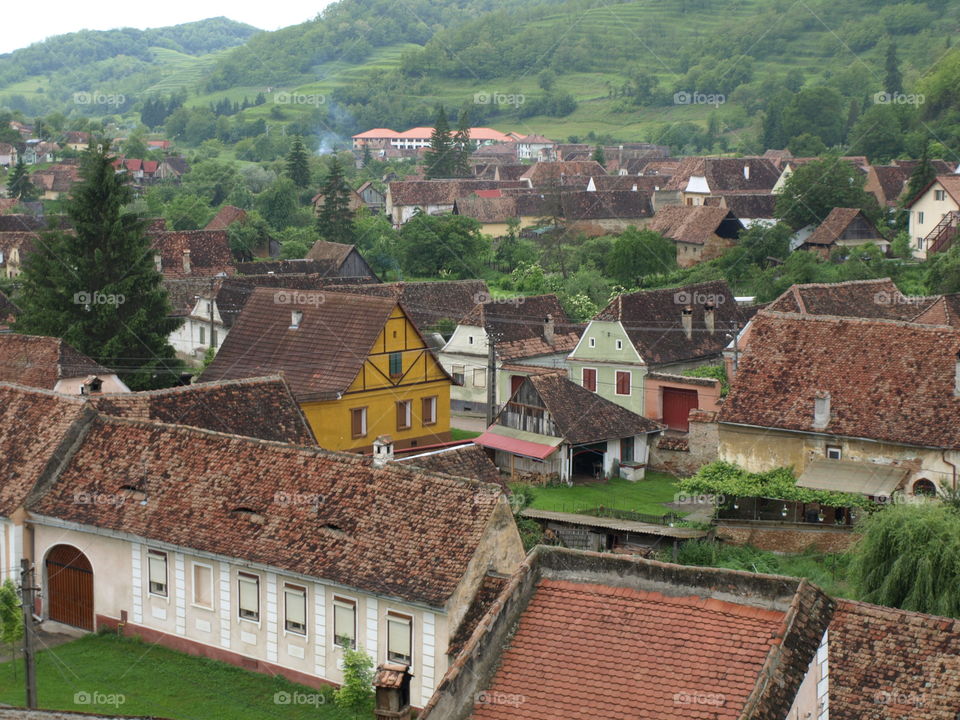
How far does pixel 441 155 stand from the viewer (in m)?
150

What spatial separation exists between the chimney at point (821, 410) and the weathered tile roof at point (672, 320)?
14.3m

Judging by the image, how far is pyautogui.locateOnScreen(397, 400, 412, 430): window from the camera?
47.9 metres

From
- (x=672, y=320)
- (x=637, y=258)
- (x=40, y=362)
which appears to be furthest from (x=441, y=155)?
(x=40, y=362)

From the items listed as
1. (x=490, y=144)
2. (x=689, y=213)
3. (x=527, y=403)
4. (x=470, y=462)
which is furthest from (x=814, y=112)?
(x=470, y=462)

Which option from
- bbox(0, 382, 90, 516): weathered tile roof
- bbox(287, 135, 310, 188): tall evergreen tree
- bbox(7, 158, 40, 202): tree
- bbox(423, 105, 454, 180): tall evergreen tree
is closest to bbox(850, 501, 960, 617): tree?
bbox(0, 382, 90, 516): weathered tile roof

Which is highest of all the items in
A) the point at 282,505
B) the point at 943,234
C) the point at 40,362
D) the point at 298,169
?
the point at 298,169

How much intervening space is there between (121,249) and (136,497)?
23775 mm

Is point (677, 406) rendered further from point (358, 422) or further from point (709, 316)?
point (358, 422)

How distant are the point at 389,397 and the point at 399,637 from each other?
23.2 m

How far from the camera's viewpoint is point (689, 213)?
9306 cm

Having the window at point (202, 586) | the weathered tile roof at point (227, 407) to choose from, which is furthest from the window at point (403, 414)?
the window at point (202, 586)

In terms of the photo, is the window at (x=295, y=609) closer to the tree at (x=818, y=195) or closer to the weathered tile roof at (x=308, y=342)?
the weathered tile roof at (x=308, y=342)

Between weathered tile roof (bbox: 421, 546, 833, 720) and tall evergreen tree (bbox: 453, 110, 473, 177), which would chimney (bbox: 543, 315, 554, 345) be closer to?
weathered tile roof (bbox: 421, 546, 833, 720)

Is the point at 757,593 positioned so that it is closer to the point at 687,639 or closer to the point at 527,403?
the point at 687,639
